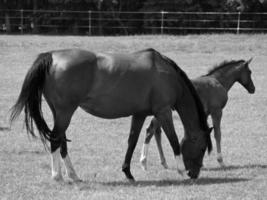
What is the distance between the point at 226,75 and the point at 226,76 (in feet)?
0.07

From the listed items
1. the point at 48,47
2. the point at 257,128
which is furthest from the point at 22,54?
the point at 257,128

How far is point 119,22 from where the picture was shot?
145 ft

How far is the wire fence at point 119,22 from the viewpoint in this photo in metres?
41.5

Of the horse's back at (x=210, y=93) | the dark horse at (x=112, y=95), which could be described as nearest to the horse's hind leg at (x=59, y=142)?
the dark horse at (x=112, y=95)

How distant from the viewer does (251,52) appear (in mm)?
31172

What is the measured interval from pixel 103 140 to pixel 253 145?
2.88m

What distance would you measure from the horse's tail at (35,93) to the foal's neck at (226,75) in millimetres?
4135

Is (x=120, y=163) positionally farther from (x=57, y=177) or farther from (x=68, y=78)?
(x=68, y=78)

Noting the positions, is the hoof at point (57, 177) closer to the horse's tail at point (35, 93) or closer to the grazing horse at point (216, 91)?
the horse's tail at point (35, 93)

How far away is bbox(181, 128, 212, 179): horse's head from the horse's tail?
6.41 ft

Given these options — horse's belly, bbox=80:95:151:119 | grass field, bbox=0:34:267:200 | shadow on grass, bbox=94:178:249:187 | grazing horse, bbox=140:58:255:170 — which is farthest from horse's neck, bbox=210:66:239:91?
horse's belly, bbox=80:95:151:119

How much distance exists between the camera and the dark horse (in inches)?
300

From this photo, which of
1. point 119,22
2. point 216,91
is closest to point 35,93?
point 216,91

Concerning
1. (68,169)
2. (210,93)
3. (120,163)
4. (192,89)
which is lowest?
(120,163)
